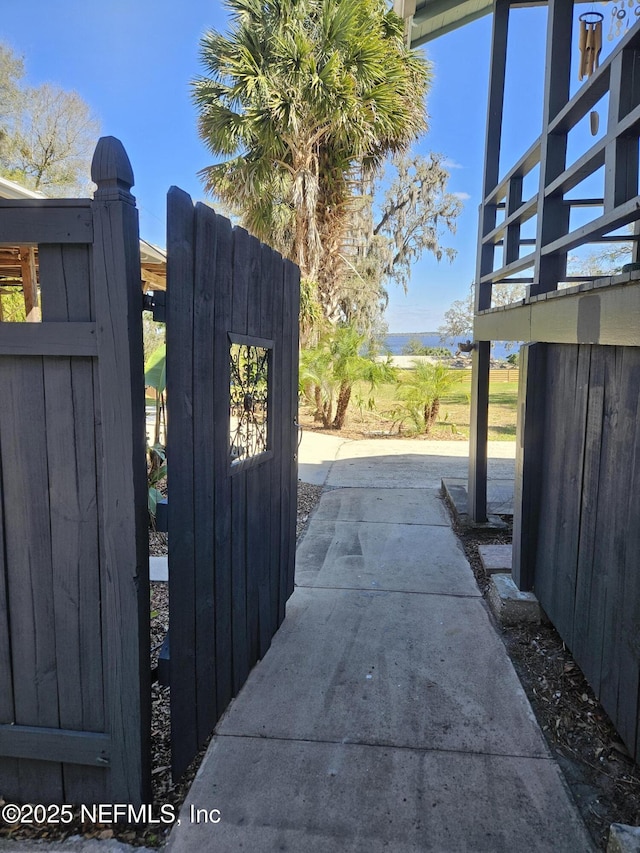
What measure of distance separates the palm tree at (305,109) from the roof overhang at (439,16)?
5.94 meters

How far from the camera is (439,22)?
6008 mm

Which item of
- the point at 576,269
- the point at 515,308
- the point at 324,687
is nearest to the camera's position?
the point at 324,687

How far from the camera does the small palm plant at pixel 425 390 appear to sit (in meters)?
11.0

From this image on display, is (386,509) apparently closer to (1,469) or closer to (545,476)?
→ (545,476)

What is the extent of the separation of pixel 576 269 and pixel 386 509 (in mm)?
15876

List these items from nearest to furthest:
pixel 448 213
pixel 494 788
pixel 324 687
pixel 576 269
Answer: pixel 494 788 < pixel 324 687 < pixel 576 269 < pixel 448 213

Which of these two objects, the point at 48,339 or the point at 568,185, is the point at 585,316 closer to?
the point at 568,185

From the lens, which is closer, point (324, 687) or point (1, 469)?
point (1, 469)

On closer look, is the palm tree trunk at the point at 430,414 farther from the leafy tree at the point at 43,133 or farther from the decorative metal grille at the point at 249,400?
the leafy tree at the point at 43,133

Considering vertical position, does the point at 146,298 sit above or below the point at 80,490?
above

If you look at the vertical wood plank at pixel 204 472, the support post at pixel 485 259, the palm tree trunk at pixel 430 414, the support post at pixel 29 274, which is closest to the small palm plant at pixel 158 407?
the support post at pixel 29 274

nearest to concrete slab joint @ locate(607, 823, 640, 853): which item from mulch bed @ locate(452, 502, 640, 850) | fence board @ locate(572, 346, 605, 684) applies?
mulch bed @ locate(452, 502, 640, 850)

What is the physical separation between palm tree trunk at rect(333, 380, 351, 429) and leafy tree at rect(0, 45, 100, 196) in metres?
13.7

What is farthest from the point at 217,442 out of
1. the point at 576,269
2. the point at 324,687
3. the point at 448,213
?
the point at 448,213
